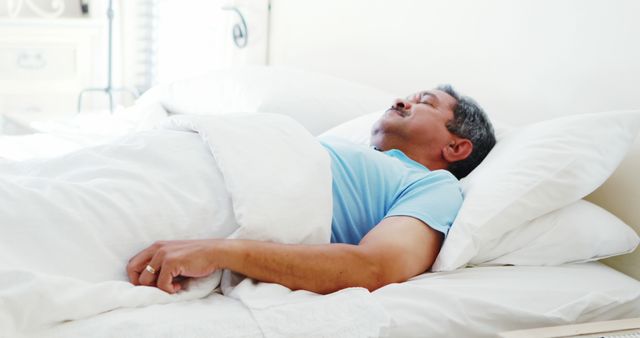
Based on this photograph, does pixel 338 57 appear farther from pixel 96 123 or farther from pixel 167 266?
pixel 167 266

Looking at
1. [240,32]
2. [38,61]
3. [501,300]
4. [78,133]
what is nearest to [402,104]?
[501,300]

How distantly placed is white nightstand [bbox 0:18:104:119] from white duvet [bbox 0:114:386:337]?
208cm

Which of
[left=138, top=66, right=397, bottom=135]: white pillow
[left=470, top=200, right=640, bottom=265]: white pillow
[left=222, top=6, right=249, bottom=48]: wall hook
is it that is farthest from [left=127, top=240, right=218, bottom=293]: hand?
[left=222, top=6, right=249, bottom=48]: wall hook

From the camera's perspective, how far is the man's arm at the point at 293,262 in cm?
111

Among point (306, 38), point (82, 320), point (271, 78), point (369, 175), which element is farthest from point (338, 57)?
point (82, 320)

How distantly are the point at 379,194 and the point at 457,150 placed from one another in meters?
0.30

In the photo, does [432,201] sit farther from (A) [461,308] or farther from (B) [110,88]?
(B) [110,88]

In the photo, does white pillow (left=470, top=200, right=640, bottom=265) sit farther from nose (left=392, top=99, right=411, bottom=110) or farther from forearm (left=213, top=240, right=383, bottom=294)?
nose (left=392, top=99, right=411, bottom=110)

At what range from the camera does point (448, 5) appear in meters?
2.09

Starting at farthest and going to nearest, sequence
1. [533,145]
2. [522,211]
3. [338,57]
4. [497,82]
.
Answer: [338,57], [497,82], [533,145], [522,211]

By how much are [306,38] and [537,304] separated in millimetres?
1864

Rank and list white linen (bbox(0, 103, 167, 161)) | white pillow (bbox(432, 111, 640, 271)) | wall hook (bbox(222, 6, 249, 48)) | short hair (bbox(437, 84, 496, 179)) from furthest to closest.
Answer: wall hook (bbox(222, 6, 249, 48)) < white linen (bbox(0, 103, 167, 161)) < short hair (bbox(437, 84, 496, 179)) < white pillow (bbox(432, 111, 640, 271))

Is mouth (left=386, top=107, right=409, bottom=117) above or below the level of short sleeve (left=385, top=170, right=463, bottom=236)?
above

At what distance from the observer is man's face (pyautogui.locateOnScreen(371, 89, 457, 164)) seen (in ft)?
5.41
